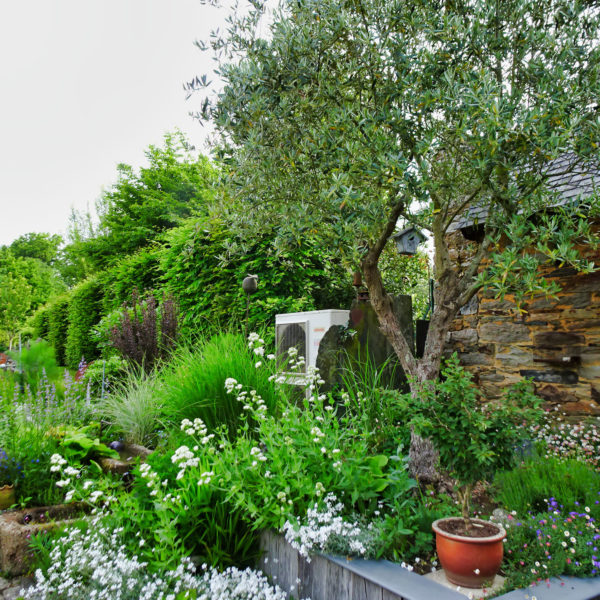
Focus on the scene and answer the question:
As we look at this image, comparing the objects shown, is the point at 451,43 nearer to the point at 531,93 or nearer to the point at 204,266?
Result: the point at 531,93

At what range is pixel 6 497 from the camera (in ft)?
10.1

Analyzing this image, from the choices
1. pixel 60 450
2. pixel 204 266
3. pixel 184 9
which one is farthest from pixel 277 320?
pixel 184 9

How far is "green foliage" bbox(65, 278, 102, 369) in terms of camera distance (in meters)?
11.4

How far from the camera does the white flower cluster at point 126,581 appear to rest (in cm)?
218

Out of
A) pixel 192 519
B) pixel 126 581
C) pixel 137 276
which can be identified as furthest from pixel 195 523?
pixel 137 276

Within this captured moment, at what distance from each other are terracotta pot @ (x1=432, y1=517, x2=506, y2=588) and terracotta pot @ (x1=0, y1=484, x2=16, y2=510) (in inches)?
109

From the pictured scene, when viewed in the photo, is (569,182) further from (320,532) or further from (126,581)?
(126,581)

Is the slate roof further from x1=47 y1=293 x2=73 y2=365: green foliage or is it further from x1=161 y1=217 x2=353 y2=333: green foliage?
x1=47 y1=293 x2=73 y2=365: green foliage

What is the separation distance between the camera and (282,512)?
2.29 m

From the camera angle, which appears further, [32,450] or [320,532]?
[32,450]

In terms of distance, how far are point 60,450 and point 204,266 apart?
367 centimetres

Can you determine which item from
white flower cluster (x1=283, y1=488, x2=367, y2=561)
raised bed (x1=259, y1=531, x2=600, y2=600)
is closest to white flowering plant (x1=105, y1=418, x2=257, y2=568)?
raised bed (x1=259, y1=531, x2=600, y2=600)

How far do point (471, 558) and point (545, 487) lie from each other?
1.01m

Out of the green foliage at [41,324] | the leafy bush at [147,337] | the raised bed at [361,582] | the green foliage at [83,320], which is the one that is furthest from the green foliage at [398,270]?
the green foliage at [41,324]
